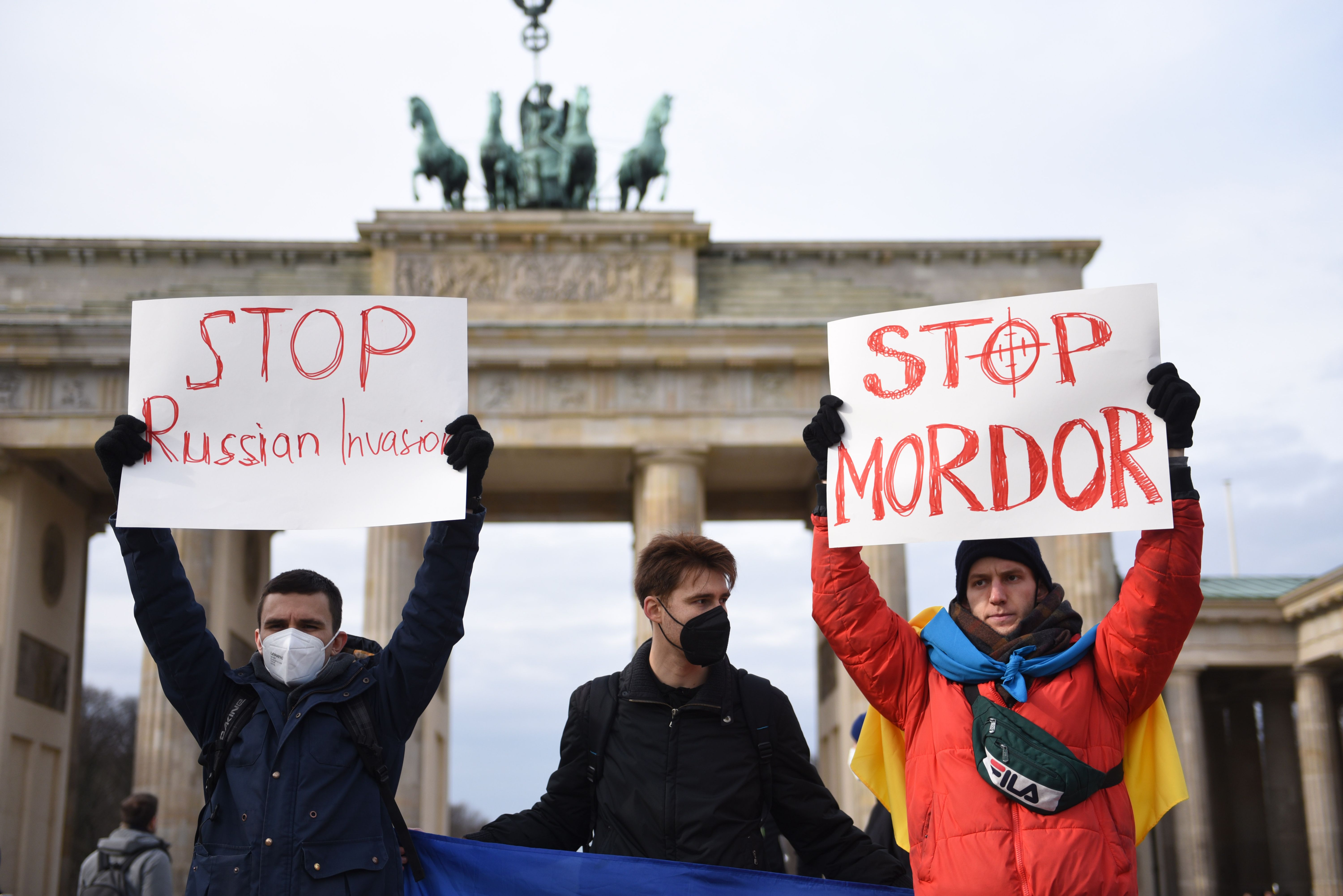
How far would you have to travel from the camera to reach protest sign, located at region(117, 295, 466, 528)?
17.5ft

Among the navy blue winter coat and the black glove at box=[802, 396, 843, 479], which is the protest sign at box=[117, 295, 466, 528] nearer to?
the navy blue winter coat

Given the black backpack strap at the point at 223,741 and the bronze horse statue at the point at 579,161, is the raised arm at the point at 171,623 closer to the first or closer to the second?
the black backpack strap at the point at 223,741

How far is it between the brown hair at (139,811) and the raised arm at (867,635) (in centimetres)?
612

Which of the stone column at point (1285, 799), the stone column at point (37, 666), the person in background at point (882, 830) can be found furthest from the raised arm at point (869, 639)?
the stone column at point (1285, 799)

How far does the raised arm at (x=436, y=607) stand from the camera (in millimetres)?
5047

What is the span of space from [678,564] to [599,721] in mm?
740

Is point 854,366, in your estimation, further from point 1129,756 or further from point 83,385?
point 83,385

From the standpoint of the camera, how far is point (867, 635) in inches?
203

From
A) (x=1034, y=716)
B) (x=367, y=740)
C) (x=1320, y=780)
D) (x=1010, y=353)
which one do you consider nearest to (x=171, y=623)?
(x=367, y=740)

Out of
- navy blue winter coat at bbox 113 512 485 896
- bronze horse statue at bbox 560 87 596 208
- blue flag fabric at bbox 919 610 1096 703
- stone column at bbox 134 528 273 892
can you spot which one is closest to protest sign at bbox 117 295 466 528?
navy blue winter coat at bbox 113 512 485 896

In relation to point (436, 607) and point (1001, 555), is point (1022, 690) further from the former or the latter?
point (436, 607)

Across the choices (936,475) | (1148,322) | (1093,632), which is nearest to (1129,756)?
(1093,632)

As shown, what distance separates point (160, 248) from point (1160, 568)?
30.4m

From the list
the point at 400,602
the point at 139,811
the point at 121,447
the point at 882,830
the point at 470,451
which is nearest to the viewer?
the point at 470,451
